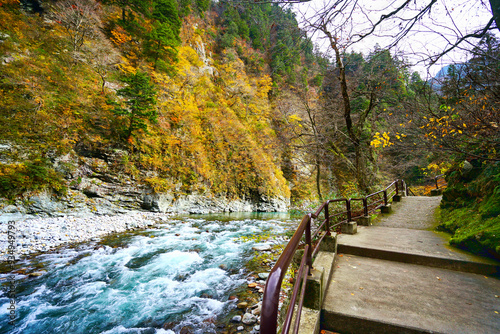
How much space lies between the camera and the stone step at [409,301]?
185 cm

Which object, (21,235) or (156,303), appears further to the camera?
(21,235)

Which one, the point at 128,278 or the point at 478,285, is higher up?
the point at 478,285

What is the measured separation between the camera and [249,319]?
3.24 metres

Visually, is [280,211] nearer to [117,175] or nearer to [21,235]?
[117,175]

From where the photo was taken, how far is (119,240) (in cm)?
670

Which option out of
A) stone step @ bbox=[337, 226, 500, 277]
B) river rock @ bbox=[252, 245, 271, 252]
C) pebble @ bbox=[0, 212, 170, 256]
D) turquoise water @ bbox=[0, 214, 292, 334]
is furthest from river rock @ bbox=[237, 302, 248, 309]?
pebble @ bbox=[0, 212, 170, 256]

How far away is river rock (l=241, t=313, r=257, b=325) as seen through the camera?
3.18 meters

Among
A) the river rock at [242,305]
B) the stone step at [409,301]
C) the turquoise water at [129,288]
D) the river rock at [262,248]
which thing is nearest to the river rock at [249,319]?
the river rock at [242,305]

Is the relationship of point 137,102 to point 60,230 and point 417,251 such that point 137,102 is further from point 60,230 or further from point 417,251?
point 417,251

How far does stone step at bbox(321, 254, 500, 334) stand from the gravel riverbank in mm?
7755

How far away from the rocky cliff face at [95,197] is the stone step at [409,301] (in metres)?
10.1

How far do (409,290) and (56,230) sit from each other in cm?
959

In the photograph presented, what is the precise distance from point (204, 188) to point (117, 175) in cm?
570

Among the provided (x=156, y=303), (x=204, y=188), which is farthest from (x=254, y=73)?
(x=156, y=303)
